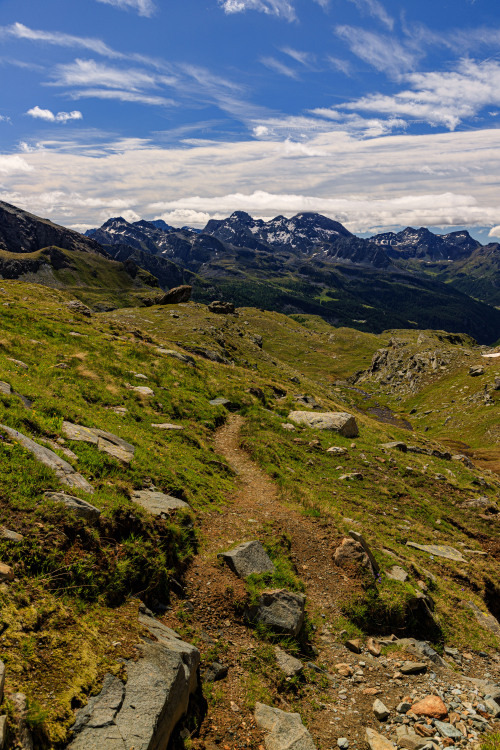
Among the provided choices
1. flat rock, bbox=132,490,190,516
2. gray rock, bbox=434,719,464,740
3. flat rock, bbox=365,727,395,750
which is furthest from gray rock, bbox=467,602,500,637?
flat rock, bbox=132,490,190,516

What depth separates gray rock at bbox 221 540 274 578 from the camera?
13500 millimetres

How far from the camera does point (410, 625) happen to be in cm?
1477

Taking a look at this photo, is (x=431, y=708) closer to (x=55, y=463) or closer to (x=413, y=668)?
(x=413, y=668)

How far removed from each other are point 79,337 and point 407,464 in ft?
112

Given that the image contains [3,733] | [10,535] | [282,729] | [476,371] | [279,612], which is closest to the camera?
[3,733]

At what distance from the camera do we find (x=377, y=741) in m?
8.95

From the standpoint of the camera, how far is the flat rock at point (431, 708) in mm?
9859

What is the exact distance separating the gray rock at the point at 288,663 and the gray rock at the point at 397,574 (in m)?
6.65

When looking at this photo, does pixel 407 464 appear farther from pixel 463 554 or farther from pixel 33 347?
pixel 33 347

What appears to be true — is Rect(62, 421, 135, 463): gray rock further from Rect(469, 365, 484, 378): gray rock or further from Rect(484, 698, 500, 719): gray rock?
Rect(469, 365, 484, 378): gray rock

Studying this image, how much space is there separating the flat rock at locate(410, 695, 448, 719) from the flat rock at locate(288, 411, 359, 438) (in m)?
28.4

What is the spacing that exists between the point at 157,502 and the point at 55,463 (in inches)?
170

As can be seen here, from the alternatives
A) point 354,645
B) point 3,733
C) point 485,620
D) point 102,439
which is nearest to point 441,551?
point 485,620

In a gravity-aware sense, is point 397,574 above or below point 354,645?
above
